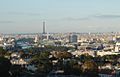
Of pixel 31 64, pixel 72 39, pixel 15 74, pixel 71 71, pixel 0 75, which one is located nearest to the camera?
pixel 0 75

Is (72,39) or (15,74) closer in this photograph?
(15,74)

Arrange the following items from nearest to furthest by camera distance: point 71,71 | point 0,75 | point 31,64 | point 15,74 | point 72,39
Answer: point 0,75 → point 15,74 → point 71,71 → point 31,64 → point 72,39

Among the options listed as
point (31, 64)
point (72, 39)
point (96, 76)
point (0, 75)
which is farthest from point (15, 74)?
point (72, 39)

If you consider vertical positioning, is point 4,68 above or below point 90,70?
above

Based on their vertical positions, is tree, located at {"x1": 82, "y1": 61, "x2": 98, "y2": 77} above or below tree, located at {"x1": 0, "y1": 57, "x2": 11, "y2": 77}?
below

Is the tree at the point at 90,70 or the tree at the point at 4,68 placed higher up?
the tree at the point at 4,68

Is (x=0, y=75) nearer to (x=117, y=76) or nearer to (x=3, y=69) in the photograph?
(x=3, y=69)

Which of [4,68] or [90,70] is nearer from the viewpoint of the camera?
[4,68]

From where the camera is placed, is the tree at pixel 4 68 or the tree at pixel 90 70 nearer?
the tree at pixel 4 68

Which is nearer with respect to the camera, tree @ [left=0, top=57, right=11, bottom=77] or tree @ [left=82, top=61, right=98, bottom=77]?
tree @ [left=0, top=57, right=11, bottom=77]
